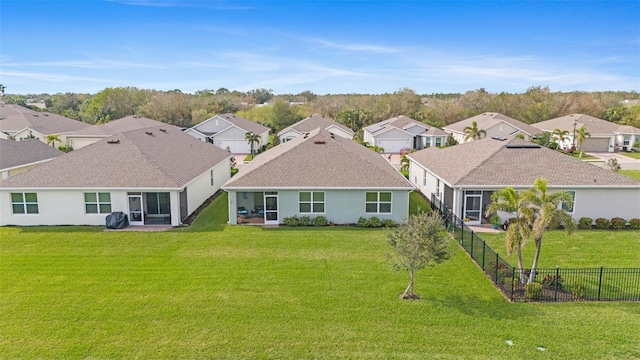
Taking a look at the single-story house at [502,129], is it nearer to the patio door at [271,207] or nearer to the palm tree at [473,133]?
the palm tree at [473,133]

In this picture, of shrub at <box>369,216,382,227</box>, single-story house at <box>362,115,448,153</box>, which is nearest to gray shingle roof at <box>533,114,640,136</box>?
single-story house at <box>362,115,448,153</box>

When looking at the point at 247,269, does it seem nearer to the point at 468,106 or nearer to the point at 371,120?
the point at 371,120

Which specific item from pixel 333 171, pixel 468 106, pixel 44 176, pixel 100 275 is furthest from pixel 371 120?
pixel 100 275

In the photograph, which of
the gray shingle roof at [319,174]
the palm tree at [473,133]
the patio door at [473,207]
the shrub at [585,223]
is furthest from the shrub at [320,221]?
the palm tree at [473,133]

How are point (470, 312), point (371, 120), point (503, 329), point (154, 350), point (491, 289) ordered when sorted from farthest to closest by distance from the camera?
point (371, 120) → point (491, 289) → point (470, 312) → point (503, 329) → point (154, 350)

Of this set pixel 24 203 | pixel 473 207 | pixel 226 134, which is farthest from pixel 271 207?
pixel 226 134
